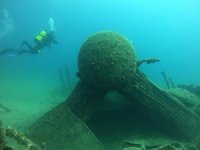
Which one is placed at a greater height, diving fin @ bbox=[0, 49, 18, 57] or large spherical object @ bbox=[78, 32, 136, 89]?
diving fin @ bbox=[0, 49, 18, 57]

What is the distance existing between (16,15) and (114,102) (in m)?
69.2

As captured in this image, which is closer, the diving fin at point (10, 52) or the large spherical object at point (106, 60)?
the large spherical object at point (106, 60)

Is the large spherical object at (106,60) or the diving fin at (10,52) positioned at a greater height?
the diving fin at (10,52)

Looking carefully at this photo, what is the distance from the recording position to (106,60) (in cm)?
630

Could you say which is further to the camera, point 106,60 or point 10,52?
point 10,52

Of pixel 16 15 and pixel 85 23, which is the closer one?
pixel 16 15

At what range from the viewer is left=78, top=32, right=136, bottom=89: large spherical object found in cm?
633

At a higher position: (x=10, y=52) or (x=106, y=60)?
(x=10, y=52)

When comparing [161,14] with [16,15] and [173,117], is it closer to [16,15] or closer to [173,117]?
[16,15]

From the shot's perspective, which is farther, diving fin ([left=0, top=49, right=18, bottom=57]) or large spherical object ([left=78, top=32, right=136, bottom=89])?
diving fin ([left=0, top=49, right=18, bottom=57])

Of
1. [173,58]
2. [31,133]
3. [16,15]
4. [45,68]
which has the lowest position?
[31,133]

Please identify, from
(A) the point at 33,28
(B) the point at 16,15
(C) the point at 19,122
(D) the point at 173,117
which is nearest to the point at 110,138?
(D) the point at 173,117

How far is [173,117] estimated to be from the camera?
23.6 ft

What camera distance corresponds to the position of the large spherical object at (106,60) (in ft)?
20.8
